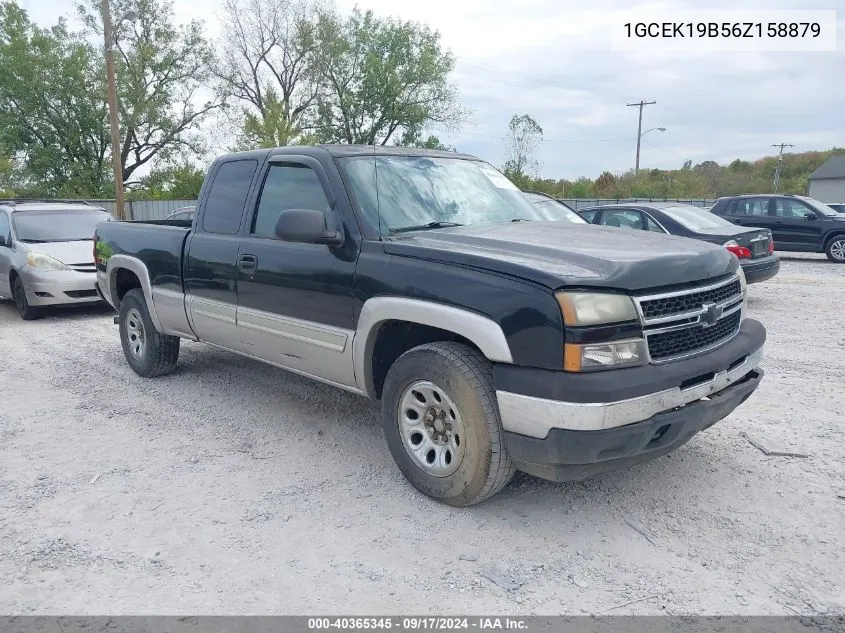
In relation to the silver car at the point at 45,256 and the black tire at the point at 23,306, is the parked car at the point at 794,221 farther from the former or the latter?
the black tire at the point at 23,306

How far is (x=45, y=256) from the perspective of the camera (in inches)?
380

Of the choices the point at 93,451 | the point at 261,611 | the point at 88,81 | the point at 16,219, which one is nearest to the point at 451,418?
the point at 261,611

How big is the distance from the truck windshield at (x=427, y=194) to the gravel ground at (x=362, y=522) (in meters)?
1.60

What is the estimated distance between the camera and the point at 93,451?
15.0 feet

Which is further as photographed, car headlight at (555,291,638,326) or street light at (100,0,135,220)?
street light at (100,0,135,220)

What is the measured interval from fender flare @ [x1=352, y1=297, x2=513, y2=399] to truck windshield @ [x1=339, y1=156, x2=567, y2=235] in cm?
56

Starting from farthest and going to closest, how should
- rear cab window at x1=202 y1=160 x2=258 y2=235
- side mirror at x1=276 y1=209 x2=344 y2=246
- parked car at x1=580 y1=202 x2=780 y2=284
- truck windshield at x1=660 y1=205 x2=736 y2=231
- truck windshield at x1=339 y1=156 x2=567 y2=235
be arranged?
1. truck windshield at x1=660 y1=205 x2=736 y2=231
2. parked car at x1=580 y1=202 x2=780 y2=284
3. rear cab window at x1=202 y1=160 x2=258 y2=235
4. truck windshield at x1=339 y1=156 x2=567 y2=235
5. side mirror at x1=276 y1=209 x2=344 y2=246

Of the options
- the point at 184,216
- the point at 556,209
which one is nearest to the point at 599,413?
the point at 556,209

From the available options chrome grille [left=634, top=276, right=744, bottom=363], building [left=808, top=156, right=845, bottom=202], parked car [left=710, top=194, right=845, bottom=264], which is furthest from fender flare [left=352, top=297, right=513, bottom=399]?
building [left=808, top=156, right=845, bottom=202]

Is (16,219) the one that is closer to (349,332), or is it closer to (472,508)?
(349,332)

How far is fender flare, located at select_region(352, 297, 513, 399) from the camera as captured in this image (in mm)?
3240

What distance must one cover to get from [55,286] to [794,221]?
15574 millimetres

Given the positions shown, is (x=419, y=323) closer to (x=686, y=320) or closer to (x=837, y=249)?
(x=686, y=320)

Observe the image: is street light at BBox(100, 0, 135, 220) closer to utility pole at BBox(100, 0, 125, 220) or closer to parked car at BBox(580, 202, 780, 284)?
utility pole at BBox(100, 0, 125, 220)
